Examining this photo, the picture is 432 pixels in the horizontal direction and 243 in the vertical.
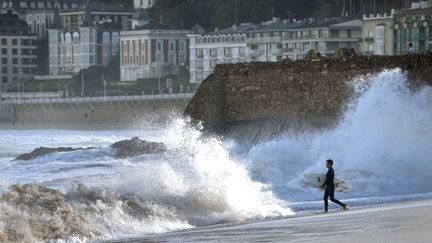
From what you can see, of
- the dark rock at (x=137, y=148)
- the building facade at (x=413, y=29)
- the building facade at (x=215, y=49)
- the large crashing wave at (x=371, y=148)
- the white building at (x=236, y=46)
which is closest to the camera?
the large crashing wave at (x=371, y=148)

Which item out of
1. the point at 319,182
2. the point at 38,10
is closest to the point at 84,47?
the point at 38,10

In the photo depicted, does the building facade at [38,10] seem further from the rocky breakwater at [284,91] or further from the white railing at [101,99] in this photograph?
the rocky breakwater at [284,91]

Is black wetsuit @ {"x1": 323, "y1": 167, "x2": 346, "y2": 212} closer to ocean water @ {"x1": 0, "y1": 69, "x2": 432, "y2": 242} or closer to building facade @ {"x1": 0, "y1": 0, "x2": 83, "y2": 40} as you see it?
ocean water @ {"x1": 0, "y1": 69, "x2": 432, "y2": 242}

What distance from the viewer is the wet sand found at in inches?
852

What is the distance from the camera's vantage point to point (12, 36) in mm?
175375

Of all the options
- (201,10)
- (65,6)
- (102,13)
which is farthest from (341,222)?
(65,6)

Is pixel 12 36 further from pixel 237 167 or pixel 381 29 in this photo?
pixel 237 167

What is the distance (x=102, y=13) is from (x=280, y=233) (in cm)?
15200

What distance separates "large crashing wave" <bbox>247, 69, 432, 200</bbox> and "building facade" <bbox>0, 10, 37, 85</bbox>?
139023mm

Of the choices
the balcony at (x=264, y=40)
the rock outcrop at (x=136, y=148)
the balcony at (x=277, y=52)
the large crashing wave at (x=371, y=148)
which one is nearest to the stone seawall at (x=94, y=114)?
the balcony at (x=277, y=52)

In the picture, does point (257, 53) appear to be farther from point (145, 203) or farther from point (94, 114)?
point (145, 203)

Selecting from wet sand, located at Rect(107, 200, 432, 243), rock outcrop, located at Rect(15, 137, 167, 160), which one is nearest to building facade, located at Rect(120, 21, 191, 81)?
rock outcrop, located at Rect(15, 137, 167, 160)

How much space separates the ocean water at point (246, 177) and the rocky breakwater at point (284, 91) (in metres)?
0.52

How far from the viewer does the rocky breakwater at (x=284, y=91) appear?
36.0 metres
